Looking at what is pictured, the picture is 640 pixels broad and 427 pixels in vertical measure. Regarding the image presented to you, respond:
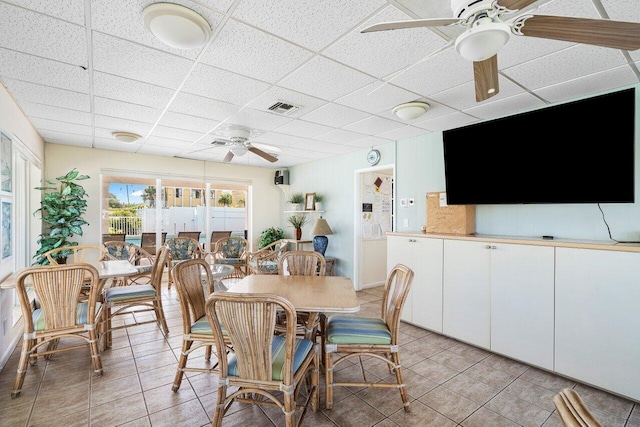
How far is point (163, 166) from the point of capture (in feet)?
19.5

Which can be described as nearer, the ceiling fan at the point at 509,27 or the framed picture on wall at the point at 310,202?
the ceiling fan at the point at 509,27

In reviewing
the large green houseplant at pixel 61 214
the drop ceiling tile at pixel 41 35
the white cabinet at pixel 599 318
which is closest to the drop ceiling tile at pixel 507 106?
the white cabinet at pixel 599 318

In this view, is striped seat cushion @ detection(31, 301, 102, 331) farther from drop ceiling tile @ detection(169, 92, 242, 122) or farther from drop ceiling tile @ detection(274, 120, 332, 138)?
drop ceiling tile @ detection(274, 120, 332, 138)

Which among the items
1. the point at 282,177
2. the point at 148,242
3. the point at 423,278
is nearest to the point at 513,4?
the point at 423,278

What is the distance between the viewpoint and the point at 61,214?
14.3 ft

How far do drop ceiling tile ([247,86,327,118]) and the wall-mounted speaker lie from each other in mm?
3688

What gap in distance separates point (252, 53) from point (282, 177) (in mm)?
4829

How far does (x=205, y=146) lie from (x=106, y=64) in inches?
106

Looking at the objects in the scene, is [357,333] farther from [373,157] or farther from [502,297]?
[373,157]

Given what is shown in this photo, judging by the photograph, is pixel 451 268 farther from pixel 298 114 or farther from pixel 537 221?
pixel 298 114

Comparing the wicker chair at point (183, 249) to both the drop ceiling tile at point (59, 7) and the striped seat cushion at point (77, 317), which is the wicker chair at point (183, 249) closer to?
the striped seat cushion at point (77, 317)

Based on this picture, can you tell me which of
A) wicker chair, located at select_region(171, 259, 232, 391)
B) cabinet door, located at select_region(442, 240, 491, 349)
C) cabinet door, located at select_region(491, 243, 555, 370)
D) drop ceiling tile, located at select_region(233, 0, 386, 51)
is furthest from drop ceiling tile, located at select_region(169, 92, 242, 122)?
Answer: cabinet door, located at select_region(491, 243, 555, 370)

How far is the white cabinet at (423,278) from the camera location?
11.7 feet

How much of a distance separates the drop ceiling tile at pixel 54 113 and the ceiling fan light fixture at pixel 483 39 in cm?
385
